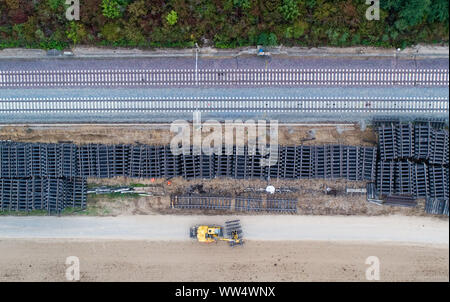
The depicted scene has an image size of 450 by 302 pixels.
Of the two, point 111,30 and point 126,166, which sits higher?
point 111,30

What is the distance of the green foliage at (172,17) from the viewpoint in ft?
120

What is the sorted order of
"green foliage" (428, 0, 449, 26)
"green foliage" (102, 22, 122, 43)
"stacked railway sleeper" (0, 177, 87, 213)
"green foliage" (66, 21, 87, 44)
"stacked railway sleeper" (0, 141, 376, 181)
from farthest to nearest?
"stacked railway sleeper" (0, 177, 87, 213), "stacked railway sleeper" (0, 141, 376, 181), "green foliage" (66, 21, 87, 44), "green foliage" (102, 22, 122, 43), "green foliage" (428, 0, 449, 26)

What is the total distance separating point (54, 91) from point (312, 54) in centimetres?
2755

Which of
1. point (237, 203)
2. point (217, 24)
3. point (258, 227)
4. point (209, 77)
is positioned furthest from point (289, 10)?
point (258, 227)

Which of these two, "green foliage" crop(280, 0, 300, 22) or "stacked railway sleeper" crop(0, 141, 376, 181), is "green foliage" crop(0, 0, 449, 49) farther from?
"stacked railway sleeper" crop(0, 141, 376, 181)

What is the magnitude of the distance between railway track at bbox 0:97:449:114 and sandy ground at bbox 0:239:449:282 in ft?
46.6

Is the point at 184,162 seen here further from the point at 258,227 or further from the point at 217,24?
the point at 217,24

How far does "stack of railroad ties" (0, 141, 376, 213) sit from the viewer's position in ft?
125

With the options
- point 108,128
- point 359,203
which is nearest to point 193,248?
point 108,128

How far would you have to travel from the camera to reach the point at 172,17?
1444 inches

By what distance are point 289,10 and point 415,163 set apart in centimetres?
2040

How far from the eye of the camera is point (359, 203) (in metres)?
39.1

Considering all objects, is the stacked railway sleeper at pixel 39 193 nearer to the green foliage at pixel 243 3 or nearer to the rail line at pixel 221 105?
the rail line at pixel 221 105

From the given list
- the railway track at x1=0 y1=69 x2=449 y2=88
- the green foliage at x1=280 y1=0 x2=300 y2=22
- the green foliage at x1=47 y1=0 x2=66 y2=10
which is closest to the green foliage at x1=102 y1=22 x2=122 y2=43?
the railway track at x1=0 y1=69 x2=449 y2=88
